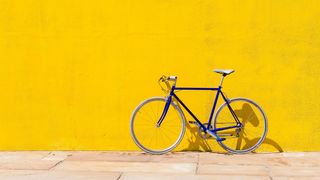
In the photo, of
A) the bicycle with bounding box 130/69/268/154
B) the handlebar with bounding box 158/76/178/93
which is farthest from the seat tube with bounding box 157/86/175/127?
the handlebar with bounding box 158/76/178/93

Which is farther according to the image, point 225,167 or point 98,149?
point 98,149

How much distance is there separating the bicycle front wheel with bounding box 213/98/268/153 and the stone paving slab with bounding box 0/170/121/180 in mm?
1724

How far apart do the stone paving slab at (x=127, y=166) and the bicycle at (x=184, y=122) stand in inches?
20.1

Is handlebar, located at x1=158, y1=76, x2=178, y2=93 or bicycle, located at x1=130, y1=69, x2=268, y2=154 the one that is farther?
bicycle, located at x1=130, y1=69, x2=268, y2=154

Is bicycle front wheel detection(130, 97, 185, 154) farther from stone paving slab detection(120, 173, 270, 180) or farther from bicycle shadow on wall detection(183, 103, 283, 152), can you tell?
stone paving slab detection(120, 173, 270, 180)

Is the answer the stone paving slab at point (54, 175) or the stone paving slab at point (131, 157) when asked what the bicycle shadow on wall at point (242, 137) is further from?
the stone paving slab at point (54, 175)

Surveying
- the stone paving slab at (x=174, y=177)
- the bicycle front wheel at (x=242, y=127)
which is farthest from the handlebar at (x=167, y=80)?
the stone paving slab at (x=174, y=177)

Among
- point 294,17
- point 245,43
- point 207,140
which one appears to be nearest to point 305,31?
point 294,17

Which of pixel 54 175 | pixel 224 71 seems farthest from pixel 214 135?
pixel 54 175

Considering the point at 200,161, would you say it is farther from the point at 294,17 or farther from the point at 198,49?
the point at 294,17

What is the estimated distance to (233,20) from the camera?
739cm

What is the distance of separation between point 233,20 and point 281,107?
1315 millimetres

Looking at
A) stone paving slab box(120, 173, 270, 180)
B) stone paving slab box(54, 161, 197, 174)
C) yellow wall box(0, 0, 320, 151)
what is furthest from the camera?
yellow wall box(0, 0, 320, 151)

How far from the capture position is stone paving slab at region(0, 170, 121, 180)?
6430mm
